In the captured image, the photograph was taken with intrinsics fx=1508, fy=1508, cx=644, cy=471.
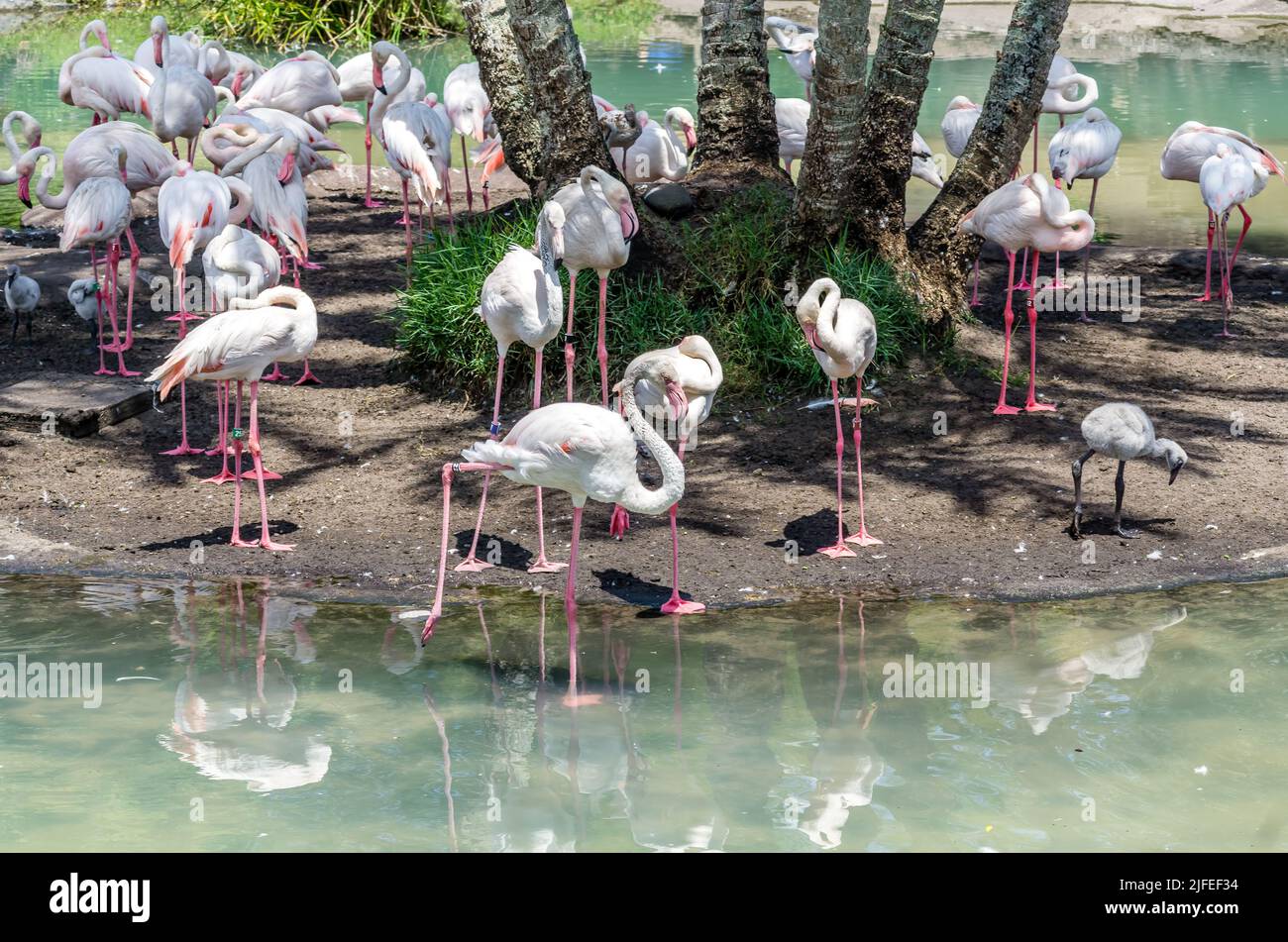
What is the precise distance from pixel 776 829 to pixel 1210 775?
4.44 ft

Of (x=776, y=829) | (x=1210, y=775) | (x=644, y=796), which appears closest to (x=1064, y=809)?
(x=1210, y=775)

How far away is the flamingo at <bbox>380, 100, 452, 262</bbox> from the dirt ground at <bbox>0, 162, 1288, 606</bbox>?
44.9 inches

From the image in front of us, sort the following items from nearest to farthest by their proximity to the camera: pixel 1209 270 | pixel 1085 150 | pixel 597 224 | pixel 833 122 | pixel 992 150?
pixel 597 224
pixel 833 122
pixel 992 150
pixel 1209 270
pixel 1085 150

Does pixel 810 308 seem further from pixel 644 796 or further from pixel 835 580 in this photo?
pixel 644 796

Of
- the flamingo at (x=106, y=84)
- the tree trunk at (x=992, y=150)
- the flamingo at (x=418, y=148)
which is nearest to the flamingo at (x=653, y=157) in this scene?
the flamingo at (x=418, y=148)

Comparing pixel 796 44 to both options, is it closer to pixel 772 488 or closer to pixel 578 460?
pixel 772 488

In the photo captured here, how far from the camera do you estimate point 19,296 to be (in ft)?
29.4

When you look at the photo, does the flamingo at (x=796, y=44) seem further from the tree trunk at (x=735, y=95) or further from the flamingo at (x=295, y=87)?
the flamingo at (x=295, y=87)

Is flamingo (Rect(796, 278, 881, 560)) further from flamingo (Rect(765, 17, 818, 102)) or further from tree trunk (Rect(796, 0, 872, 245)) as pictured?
flamingo (Rect(765, 17, 818, 102))

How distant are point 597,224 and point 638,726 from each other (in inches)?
116

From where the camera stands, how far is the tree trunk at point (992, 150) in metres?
8.28

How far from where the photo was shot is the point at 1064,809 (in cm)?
438

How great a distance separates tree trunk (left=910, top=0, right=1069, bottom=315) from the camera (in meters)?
8.28

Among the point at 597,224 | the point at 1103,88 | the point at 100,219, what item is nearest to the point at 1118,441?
the point at 597,224
